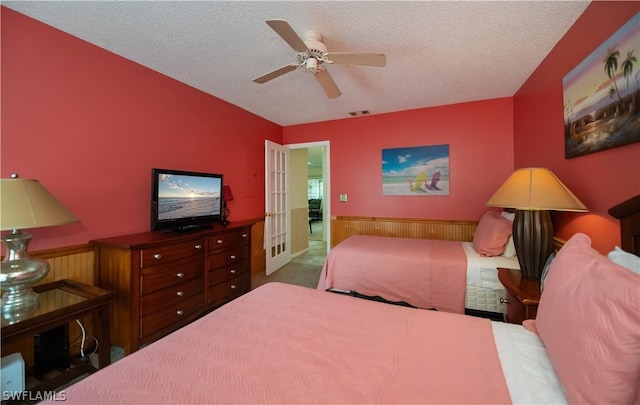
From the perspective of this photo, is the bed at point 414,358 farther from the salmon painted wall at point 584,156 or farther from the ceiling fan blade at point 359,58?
the ceiling fan blade at point 359,58

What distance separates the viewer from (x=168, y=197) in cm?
233

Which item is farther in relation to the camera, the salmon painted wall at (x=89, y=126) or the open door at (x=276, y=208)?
the open door at (x=276, y=208)

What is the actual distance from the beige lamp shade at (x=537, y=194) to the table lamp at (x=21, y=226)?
2.85 metres

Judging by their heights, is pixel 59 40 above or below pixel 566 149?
above

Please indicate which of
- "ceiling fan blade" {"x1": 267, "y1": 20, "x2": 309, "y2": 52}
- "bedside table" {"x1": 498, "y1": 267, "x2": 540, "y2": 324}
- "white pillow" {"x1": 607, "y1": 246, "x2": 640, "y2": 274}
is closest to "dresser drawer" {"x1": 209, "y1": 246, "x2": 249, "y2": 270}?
"ceiling fan blade" {"x1": 267, "y1": 20, "x2": 309, "y2": 52}

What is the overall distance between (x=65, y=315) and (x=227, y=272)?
1294mm

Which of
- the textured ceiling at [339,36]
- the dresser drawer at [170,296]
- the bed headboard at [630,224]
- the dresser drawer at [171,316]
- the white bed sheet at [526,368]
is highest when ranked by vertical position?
the textured ceiling at [339,36]

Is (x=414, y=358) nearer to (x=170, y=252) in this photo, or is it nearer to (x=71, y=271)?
(x=170, y=252)

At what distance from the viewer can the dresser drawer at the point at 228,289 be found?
2459 mm

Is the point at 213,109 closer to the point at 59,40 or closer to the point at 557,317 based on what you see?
the point at 59,40

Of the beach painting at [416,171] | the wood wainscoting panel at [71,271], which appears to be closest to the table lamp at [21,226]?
the wood wainscoting panel at [71,271]

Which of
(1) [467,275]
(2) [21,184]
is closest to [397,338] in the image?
(1) [467,275]

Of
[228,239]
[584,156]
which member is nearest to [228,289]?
[228,239]

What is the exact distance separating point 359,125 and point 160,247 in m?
3.20
